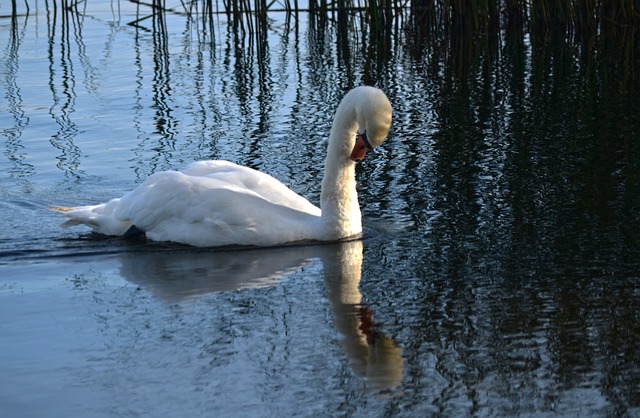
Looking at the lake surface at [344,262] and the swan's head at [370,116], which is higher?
the swan's head at [370,116]

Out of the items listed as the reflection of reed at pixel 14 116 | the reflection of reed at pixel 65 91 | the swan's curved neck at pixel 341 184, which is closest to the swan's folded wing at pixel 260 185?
the swan's curved neck at pixel 341 184

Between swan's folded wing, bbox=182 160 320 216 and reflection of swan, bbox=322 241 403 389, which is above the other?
swan's folded wing, bbox=182 160 320 216

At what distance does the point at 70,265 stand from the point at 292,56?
9.72 meters

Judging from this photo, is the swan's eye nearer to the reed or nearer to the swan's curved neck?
the swan's curved neck

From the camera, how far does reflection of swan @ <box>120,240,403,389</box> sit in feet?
20.0

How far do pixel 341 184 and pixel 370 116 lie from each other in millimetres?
653

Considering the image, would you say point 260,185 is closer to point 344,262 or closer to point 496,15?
point 344,262

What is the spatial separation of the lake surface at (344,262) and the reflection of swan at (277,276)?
21 millimetres

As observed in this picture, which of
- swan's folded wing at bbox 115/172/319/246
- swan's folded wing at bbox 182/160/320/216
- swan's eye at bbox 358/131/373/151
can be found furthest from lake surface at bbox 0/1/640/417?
swan's eye at bbox 358/131/373/151

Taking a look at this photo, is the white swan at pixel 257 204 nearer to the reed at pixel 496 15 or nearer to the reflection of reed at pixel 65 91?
the reflection of reed at pixel 65 91

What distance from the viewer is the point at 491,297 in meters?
6.87

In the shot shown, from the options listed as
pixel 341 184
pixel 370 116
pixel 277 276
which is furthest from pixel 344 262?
pixel 370 116

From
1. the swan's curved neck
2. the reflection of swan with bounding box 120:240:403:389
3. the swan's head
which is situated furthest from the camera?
the swan's curved neck

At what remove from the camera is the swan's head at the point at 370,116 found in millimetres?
7965
